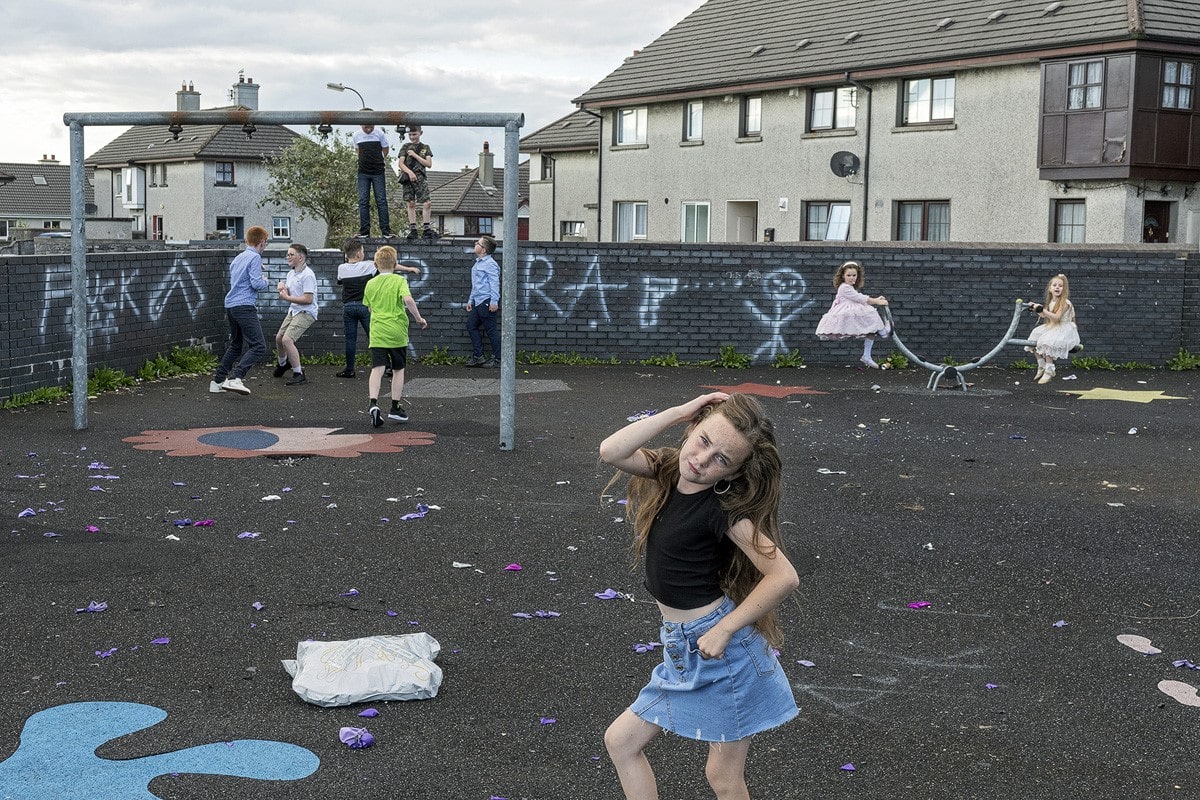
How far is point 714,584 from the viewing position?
364cm

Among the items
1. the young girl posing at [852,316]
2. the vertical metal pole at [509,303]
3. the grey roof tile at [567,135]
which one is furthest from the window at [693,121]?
the vertical metal pole at [509,303]

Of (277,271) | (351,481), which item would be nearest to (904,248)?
(277,271)

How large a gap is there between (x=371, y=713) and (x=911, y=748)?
1.92 metres

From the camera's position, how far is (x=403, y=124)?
11.4m

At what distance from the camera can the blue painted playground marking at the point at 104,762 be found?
421 cm

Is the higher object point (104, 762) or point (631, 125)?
point (631, 125)

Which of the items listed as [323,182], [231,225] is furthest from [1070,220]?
[231,225]

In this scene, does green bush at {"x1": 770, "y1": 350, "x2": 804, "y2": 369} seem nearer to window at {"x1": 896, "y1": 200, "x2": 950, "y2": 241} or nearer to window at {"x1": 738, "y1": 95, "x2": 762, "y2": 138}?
window at {"x1": 896, "y1": 200, "x2": 950, "y2": 241}

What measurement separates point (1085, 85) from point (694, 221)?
11.8 m

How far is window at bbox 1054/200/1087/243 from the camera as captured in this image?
27.9m

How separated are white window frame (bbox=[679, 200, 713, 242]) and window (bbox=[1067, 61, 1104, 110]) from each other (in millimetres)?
10886

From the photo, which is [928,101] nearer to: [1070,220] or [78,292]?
[1070,220]

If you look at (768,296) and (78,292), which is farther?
(768,296)

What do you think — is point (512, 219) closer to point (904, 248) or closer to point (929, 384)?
point (929, 384)
